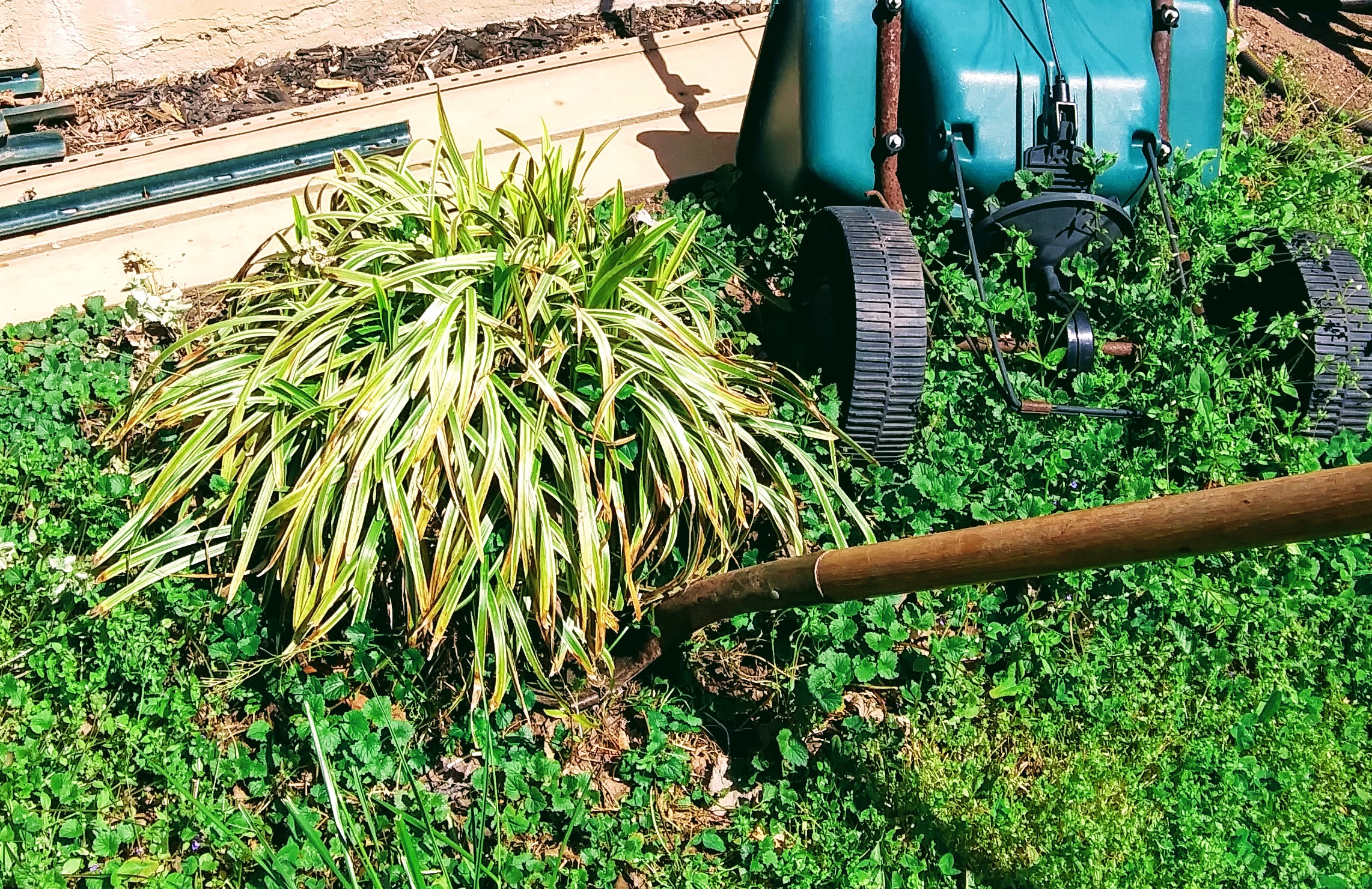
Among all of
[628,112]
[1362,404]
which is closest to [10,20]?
[628,112]

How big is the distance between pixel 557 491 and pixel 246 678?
2.93 ft

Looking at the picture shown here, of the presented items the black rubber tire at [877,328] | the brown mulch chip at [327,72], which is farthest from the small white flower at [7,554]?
the black rubber tire at [877,328]

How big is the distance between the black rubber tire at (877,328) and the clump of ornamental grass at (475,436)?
5.3 inches

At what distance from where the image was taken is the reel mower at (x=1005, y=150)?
323 cm

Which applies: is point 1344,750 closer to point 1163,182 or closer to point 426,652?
point 1163,182

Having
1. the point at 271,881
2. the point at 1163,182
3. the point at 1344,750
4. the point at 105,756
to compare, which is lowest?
the point at 1344,750

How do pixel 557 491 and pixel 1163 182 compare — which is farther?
pixel 1163 182

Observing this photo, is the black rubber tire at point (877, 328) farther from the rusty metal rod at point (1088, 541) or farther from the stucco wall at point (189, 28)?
the stucco wall at point (189, 28)

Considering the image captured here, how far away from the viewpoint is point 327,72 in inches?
185

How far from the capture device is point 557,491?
2.76 metres

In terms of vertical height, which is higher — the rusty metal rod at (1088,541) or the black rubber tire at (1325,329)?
the rusty metal rod at (1088,541)

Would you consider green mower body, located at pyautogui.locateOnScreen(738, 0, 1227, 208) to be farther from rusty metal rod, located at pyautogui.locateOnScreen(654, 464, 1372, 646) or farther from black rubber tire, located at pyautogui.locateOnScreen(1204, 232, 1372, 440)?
rusty metal rod, located at pyautogui.locateOnScreen(654, 464, 1372, 646)

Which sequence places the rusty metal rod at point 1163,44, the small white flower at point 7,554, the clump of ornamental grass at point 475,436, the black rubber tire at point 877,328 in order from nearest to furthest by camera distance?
the clump of ornamental grass at point 475,436
the small white flower at point 7,554
the black rubber tire at point 877,328
the rusty metal rod at point 1163,44

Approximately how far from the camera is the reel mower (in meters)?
3.23
